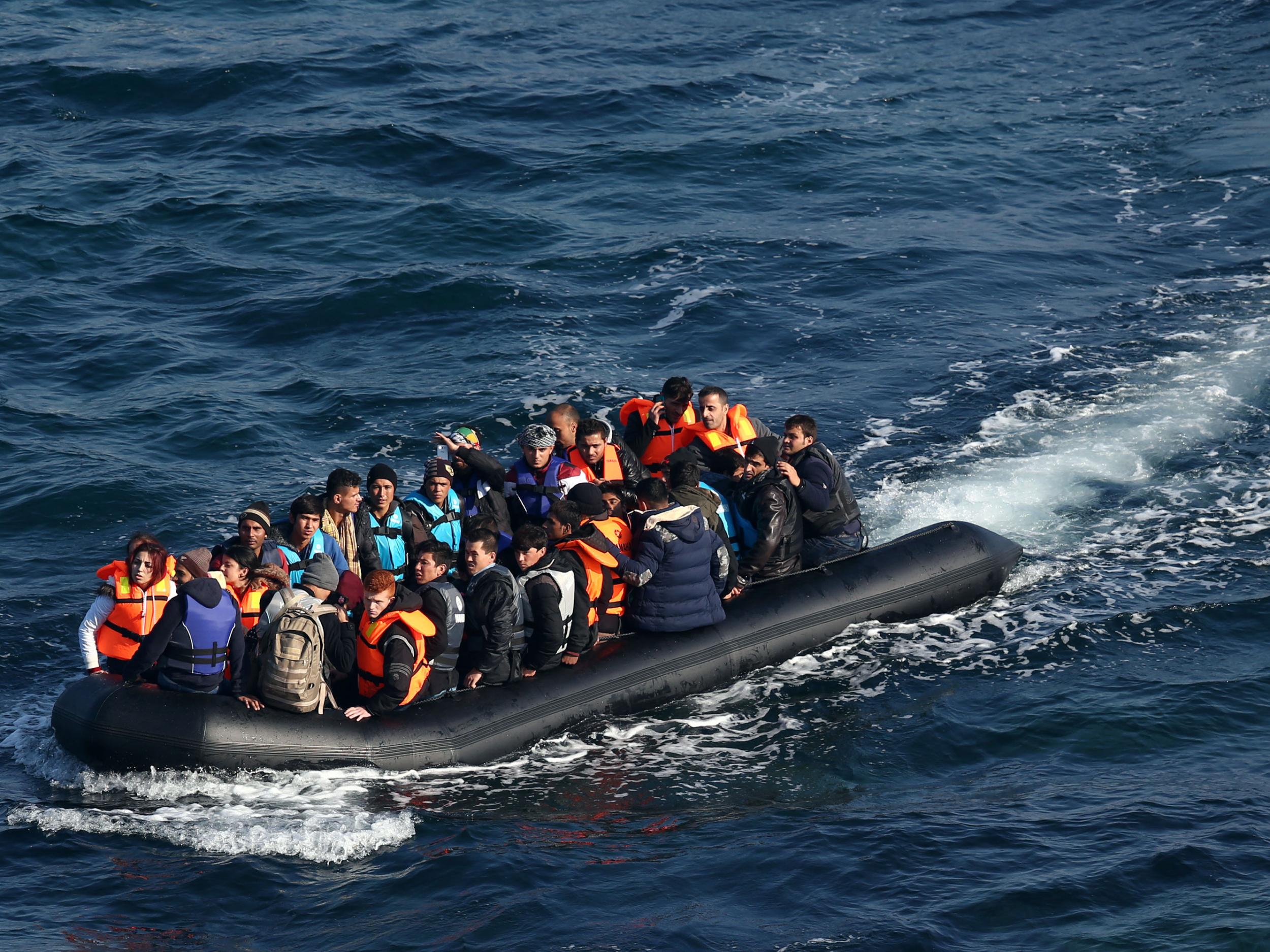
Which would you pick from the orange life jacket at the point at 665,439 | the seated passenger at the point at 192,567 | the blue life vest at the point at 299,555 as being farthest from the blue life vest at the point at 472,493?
the seated passenger at the point at 192,567

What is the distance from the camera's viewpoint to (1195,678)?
1082 cm

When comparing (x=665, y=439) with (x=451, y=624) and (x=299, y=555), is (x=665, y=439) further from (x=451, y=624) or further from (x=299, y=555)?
(x=299, y=555)

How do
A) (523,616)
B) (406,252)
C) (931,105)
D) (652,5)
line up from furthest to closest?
(652,5) < (931,105) < (406,252) < (523,616)

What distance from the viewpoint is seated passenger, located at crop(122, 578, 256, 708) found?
9320 millimetres

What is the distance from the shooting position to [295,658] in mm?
9508

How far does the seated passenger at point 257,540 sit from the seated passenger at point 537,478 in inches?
77.9

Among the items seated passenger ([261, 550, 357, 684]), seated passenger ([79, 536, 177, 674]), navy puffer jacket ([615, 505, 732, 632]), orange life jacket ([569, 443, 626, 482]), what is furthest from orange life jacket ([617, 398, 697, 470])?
seated passenger ([79, 536, 177, 674])

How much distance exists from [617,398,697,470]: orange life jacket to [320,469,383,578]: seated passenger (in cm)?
274

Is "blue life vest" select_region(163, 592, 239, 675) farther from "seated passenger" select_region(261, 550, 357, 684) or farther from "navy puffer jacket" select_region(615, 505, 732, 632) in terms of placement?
"navy puffer jacket" select_region(615, 505, 732, 632)

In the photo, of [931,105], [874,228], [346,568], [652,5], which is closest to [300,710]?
[346,568]

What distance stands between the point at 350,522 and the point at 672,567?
238cm

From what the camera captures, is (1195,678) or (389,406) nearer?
(1195,678)

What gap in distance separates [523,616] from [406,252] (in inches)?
422

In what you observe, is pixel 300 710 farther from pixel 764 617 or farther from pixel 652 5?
pixel 652 5
